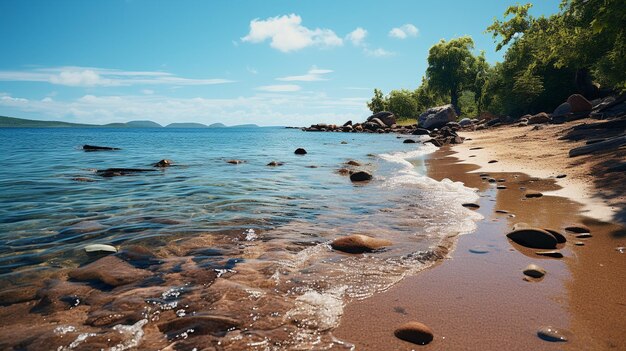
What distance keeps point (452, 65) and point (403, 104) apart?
2642cm

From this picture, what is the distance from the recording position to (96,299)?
374cm

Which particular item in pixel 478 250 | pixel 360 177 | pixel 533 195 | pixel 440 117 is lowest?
pixel 478 250

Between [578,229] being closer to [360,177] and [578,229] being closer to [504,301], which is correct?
[504,301]

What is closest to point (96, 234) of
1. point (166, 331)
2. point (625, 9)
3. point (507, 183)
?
point (166, 331)

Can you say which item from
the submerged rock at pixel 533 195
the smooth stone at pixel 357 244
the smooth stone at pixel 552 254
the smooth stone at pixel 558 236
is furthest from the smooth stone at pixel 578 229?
the smooth stone at pixel 357 244

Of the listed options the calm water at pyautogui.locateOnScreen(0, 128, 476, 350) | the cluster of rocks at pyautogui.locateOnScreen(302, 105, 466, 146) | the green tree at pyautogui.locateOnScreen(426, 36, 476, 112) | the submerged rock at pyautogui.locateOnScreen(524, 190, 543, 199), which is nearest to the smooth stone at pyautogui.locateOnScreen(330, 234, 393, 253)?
the calm water at pyautogui.locateOnScreen(0, 128, 476, 350)

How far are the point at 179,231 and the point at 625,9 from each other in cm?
1254

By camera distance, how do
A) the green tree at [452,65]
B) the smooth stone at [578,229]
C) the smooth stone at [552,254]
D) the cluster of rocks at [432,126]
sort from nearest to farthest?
the smooth stone at [552,254]
the smooth stone at [578,229]
the cluster of rocks at [432,126]
the green tree at [452,65]

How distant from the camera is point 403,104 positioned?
96250 mm

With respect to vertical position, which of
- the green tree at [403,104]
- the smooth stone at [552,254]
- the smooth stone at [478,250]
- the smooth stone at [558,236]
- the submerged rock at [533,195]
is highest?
the green tree at [403,104]

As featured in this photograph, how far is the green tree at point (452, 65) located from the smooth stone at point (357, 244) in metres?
73.3

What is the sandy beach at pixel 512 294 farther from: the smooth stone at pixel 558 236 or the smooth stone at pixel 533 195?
the smooth stone at pixel 533 195

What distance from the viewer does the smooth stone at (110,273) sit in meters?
4.21

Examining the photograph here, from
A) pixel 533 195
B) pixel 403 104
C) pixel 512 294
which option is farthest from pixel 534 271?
pixel 403 104
